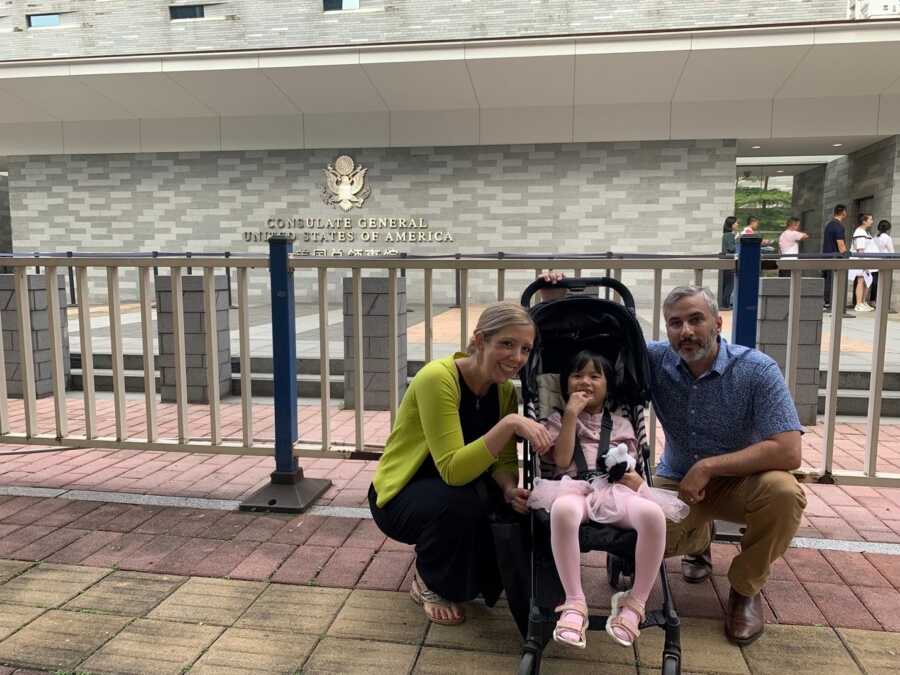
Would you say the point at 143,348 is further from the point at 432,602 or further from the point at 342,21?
the point at 342,21

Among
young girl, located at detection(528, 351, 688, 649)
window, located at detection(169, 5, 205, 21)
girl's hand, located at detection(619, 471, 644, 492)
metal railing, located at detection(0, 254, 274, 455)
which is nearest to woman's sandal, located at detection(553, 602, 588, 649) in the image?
young girl, located at detection(528, 351, 688, 649)

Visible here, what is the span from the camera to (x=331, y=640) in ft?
7.95

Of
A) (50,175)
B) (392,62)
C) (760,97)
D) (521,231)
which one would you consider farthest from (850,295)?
(50,175)

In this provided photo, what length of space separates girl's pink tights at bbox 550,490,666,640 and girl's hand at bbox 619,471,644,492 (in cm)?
16

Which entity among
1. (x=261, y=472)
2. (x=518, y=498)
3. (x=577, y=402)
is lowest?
(x=261, y=472)

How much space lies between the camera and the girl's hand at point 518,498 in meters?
2.35

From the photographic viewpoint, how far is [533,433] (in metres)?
2.27

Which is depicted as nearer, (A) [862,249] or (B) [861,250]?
(B) [861,250]

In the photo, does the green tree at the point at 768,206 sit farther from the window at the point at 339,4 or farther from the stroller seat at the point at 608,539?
the stroller seat at the point at 608,539

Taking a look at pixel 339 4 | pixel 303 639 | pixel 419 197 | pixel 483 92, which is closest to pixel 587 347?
pixel 303 639

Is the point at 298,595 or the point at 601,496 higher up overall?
the point at 601,496

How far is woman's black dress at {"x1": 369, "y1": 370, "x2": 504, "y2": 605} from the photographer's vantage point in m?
2.46

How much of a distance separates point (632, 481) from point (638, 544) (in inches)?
9.4

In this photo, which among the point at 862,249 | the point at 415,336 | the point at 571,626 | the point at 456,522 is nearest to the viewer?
the point at 571,626
